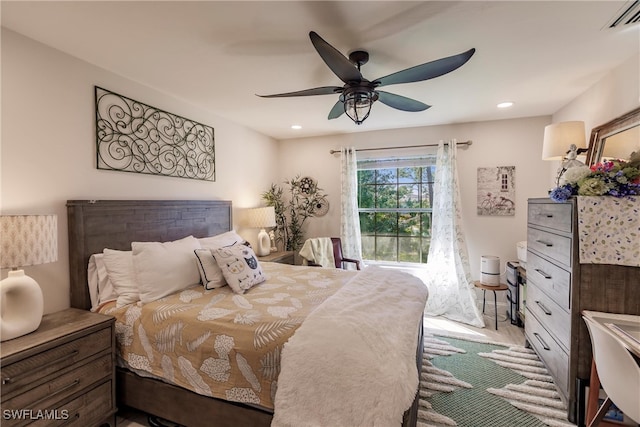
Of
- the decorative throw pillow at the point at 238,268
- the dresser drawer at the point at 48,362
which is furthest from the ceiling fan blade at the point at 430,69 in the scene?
the dresser drawer at the point at 48,362

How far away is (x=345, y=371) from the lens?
1.28m

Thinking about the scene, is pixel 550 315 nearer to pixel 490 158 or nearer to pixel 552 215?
pixel 552 215

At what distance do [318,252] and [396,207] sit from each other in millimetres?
1352

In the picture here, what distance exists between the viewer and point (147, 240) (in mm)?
2498

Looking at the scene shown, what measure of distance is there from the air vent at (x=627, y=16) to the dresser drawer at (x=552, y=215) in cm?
106

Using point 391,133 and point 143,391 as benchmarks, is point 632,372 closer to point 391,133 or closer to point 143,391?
point 143,391

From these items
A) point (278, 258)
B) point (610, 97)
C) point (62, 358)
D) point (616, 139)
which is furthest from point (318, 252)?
point (610, 97)

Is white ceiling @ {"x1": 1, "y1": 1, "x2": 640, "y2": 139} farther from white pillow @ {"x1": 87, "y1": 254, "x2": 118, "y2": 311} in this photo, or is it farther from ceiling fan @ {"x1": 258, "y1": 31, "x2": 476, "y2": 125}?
white pillow @ {"x1": 87, "y1": 254, "x2": 118, "y2": 311}

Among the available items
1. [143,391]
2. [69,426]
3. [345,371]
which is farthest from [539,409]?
[69,426]

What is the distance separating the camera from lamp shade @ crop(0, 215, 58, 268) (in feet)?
4.92

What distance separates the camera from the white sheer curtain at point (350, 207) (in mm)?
4215

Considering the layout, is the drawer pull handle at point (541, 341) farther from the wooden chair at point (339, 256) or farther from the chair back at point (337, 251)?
the chair back at point (337, 251)

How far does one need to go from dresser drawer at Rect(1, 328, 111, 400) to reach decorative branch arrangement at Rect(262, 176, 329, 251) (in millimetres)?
2871

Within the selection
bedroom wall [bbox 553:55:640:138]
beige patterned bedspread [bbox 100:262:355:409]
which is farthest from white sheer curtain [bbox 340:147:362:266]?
bedroom wall [bbox 553:55:640:138]
